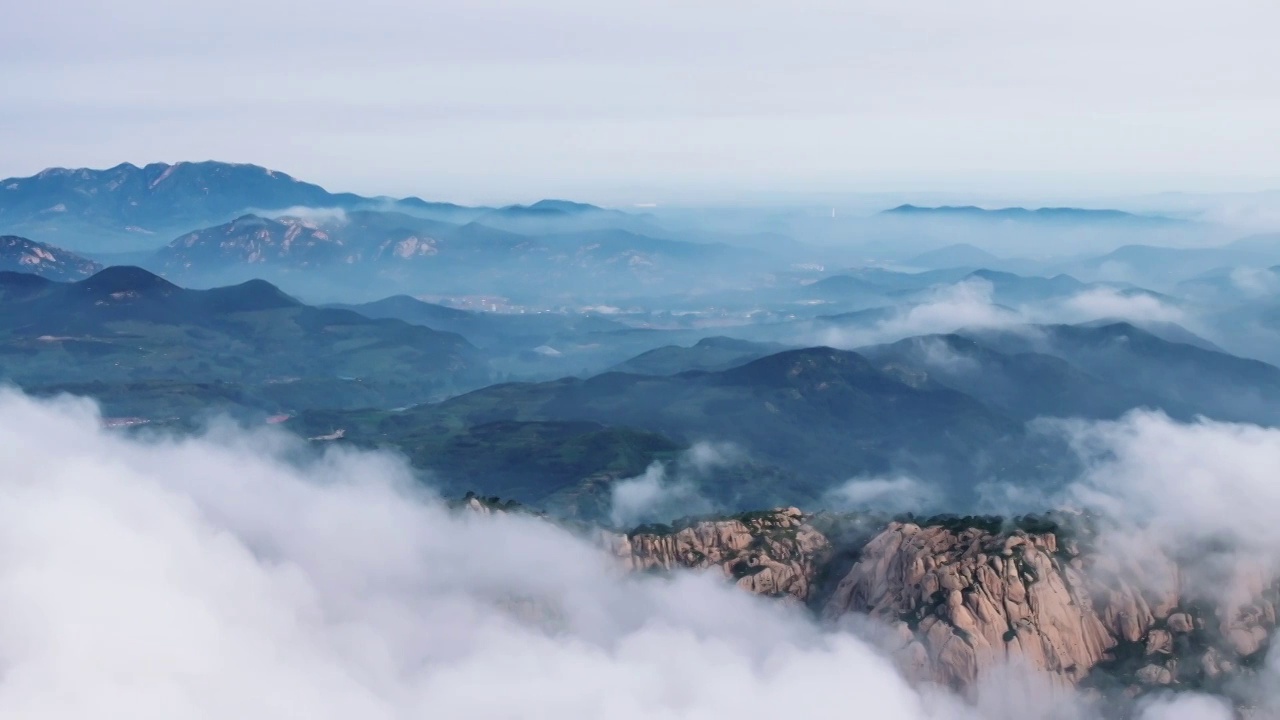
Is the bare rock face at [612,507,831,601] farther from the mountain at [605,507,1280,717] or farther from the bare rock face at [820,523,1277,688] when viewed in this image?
the bare rock face at [820,523,1277,688]

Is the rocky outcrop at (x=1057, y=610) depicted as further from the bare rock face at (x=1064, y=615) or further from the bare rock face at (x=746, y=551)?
the bare rock face at (x=746, y=551)

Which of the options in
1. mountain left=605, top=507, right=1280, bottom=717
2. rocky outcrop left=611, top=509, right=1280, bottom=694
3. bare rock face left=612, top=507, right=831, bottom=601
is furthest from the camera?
bare rock face left=612, top=507, right=831, bottom=601

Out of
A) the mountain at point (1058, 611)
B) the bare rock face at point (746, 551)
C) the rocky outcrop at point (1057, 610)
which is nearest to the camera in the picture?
the mountain at point (1058, 611)

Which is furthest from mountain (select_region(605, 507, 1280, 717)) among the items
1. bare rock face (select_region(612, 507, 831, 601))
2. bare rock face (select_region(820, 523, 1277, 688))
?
bare rock face (select_region(612, 507, 831, 601))

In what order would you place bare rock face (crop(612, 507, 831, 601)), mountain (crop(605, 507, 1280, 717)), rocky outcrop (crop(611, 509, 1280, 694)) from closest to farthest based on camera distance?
mountain (crop(605, 507, 1280, 717))
rocky outcrop (crop(611, 509, 1280, 694))
bare rock face (crop(612, 507, 831, 601))

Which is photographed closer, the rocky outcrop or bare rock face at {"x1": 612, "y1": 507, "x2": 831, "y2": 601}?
the rocky outcrop

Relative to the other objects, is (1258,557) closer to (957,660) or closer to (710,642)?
(957,660)

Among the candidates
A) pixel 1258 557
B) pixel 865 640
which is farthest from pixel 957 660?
pixel 1258 557

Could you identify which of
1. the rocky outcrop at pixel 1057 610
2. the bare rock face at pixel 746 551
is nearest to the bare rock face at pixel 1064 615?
the rocky outcrop at pixel 1057 610
